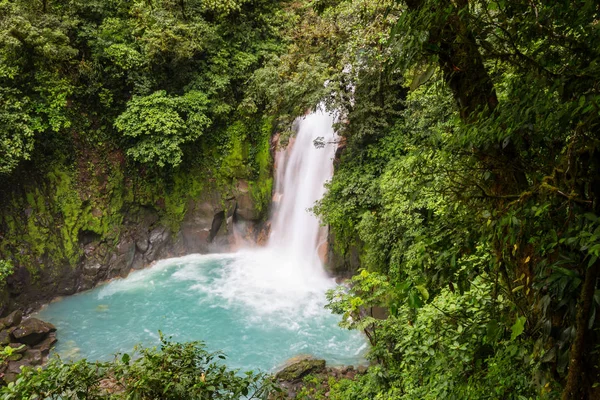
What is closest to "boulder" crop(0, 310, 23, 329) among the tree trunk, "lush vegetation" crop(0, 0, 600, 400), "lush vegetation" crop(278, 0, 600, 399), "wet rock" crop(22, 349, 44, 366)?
"wet rock" crop(22, 349, 44, 366)

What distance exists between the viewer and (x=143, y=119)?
10836mm

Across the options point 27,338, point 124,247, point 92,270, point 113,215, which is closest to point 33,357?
point 27,338

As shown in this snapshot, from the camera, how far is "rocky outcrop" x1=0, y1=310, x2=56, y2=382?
26.9 feet

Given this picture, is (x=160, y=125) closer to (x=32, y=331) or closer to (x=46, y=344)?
(x=32, y=331)

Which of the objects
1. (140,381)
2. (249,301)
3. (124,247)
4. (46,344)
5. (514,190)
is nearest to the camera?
(514,190)

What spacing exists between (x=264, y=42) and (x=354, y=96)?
17.5 ft

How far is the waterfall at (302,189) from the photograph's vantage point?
1151 cm

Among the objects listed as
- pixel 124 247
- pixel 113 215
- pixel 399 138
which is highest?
pixel 399 138

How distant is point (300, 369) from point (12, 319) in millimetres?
7113

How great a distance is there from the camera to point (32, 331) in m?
8.77

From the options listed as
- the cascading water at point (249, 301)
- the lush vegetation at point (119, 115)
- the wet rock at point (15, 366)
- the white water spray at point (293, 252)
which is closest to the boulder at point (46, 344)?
the cascading water at point (249, 301)

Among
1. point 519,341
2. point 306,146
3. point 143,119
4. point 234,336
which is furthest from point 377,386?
point 143,119

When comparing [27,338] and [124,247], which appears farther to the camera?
[124,247]

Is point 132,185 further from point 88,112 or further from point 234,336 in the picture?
point 234,336
